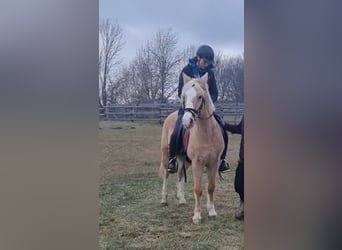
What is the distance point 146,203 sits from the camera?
1773 millimetres

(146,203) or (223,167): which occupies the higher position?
(223,167)

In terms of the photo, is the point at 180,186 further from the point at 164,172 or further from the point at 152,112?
the point at 152,112

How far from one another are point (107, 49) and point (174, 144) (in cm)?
55

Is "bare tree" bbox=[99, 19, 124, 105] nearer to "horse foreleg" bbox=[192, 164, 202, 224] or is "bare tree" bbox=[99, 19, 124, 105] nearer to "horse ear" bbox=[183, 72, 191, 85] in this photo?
"horse ear" bbox=[183, 72, 191, 85]

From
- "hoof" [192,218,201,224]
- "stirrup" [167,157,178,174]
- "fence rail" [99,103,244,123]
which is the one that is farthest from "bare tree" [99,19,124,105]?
"hoof" [192,218,201,224]

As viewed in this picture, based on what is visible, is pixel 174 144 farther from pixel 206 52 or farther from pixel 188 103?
pixel 206 52

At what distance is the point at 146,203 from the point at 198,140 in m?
0.39

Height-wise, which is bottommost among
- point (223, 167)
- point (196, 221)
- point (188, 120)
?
point (196, 221)

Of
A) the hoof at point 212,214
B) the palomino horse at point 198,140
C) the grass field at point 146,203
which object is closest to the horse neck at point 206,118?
the palomino horse at point 198,140

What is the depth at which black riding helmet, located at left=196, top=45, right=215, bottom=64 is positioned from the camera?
69.6 inches

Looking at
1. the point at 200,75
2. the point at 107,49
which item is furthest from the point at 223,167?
the point at 107,49

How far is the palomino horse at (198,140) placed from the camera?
5.86 ft

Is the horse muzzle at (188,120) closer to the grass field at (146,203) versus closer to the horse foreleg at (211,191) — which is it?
the grass field at (146,203)
